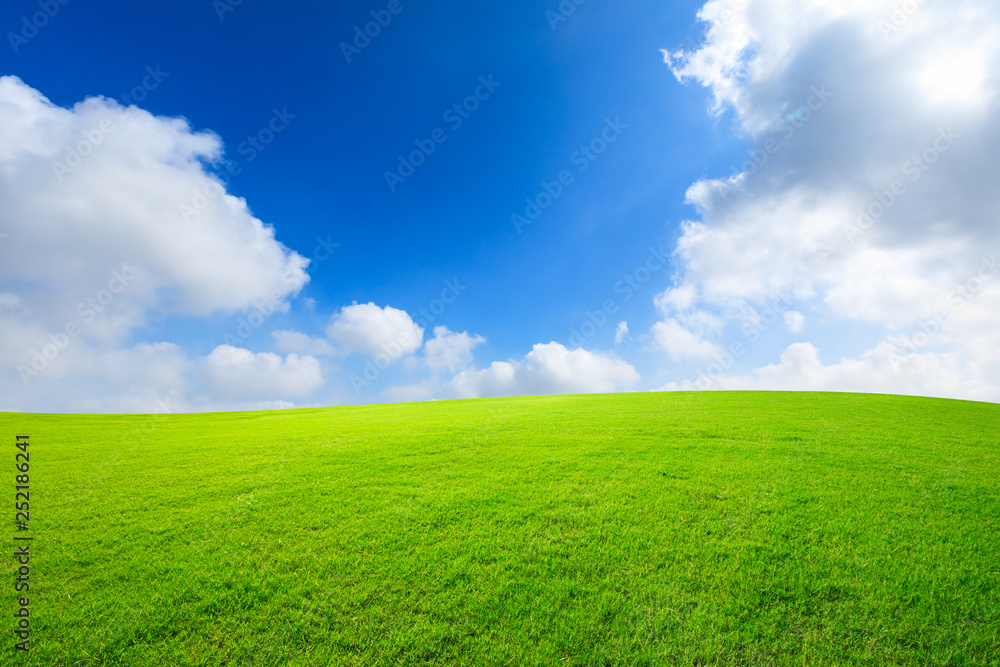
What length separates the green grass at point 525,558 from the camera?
5.83m

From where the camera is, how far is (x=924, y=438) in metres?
16.7

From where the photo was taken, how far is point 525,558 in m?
7.58

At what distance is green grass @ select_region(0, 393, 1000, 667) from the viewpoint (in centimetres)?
583

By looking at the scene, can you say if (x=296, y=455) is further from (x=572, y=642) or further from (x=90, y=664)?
(x=572, y=642)

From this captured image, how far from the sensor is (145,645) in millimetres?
5852

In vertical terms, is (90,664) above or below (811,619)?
above

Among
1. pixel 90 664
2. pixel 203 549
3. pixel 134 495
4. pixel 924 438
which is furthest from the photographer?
pixel 924 438

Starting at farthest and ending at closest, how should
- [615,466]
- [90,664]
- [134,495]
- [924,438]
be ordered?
[924,438], [615,466], [134,495], [90,664]

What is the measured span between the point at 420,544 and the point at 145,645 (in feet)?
14.4

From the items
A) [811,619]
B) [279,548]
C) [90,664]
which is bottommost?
[811,619]

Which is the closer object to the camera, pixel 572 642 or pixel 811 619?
pixel 572 642

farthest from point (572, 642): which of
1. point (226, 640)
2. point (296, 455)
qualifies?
point (296, 455)

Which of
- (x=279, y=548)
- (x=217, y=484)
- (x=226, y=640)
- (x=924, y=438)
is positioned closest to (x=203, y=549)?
(x=279, y=548)

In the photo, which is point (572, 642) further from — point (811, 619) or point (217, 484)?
point (217, 484)
